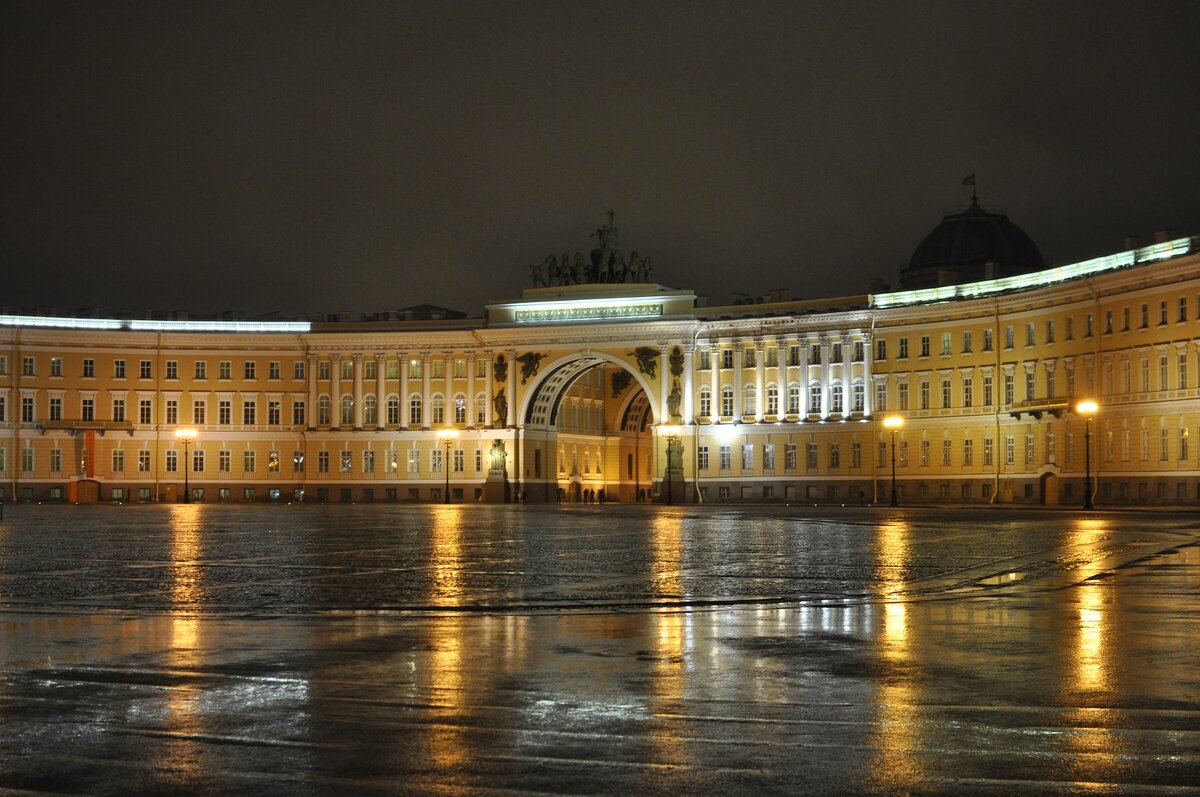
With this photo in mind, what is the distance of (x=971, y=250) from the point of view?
107m

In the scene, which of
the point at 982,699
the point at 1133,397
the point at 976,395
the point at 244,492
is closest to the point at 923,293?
the point at 976,395

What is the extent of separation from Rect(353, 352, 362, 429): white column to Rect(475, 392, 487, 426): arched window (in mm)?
8732

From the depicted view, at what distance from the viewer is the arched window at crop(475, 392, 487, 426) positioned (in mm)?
113188

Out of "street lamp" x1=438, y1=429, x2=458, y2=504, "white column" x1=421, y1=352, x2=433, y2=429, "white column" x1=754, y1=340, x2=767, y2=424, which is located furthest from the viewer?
"white column" x1=421, y1=352, x2=433, y2=429

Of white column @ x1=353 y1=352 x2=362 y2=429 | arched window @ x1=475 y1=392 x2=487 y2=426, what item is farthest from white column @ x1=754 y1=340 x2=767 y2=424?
white column @ x1=353 y1=352 x2=362 y2=429

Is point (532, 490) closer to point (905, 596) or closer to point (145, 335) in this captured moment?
point (145, 335)

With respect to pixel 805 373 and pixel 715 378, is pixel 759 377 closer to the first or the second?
pixel 715 378

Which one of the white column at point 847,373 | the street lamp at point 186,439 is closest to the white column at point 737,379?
the white column at point 847,373

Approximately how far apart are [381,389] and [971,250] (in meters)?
43.6

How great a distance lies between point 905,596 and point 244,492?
318 ft

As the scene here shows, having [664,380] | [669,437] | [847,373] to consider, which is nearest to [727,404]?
[669,437]

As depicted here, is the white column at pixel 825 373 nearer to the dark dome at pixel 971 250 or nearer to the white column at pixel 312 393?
the dark dome at pixel 971 250

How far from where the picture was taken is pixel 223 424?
4439 inches

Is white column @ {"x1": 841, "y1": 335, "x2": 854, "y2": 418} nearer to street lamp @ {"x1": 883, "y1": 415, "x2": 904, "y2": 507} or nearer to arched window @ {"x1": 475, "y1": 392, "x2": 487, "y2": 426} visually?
street lamp @ {"x1": 883, "y1": 415, "x2": 904, "y2": 507}
